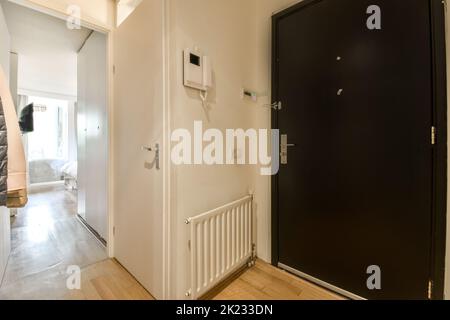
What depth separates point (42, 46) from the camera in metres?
2.81

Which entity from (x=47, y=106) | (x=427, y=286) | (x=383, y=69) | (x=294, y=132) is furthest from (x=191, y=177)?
(x=47, y=106)

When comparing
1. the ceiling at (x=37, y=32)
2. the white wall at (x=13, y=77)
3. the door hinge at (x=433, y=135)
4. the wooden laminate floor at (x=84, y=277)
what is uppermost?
the ceiling at (x=37, y=32)

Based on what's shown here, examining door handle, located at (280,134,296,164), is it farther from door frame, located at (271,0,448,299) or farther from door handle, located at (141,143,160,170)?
door handle, located at (141,143,160,170)

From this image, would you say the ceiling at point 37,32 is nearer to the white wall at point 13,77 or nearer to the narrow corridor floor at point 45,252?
the white wall at point 13,77

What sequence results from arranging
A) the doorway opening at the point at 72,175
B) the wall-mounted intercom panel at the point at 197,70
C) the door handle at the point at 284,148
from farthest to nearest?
the doorway opening at the point at 72,175 < the door handle at the point at 284,148 < the wall-mounted intercom panel at the point at 197,70

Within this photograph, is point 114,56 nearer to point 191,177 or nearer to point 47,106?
point 191,177

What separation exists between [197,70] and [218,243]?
3.71 feet

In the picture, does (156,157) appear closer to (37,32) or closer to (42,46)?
(37,32)

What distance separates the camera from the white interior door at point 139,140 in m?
1.28

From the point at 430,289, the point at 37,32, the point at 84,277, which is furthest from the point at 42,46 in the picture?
the point at 430,289

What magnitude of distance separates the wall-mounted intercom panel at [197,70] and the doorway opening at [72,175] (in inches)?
44.2

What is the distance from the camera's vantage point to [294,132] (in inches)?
61.3

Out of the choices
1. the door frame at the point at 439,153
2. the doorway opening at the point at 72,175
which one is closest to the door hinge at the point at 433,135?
the door frame at the point at 439,153
